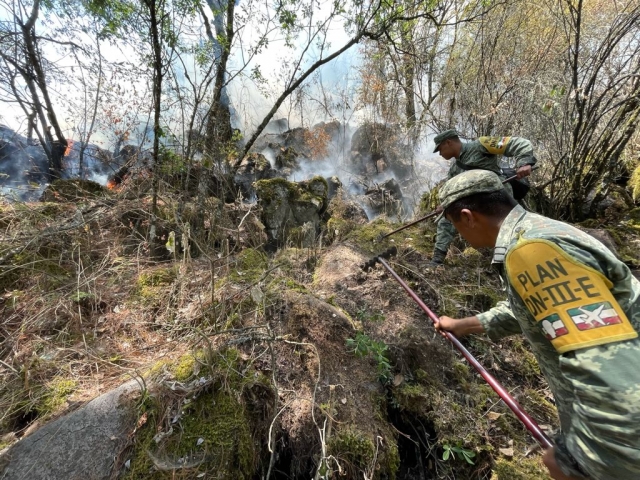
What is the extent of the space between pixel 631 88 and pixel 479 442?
4.49 metres

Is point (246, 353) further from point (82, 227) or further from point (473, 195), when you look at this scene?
point (82, 227)

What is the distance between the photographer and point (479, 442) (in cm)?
189

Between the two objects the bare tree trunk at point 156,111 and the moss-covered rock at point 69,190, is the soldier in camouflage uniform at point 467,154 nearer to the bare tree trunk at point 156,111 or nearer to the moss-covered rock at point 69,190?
the bare tree trunk at point 156,111

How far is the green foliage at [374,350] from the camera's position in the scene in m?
2.12

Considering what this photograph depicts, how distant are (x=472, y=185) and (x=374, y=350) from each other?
1451 mm

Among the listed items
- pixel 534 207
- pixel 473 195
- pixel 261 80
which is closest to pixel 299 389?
pixel 473 195

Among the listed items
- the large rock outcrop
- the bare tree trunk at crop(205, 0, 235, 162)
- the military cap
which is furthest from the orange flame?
the military cap

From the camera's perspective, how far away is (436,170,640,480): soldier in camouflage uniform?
0.84 meters

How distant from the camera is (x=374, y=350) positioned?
222cm

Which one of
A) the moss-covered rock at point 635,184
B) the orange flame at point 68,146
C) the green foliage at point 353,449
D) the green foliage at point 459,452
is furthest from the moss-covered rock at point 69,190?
the moss-covered rock at point 635,184

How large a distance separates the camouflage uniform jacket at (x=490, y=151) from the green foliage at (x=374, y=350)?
271 cm

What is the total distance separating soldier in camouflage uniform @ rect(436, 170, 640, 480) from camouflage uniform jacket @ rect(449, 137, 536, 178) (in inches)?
107

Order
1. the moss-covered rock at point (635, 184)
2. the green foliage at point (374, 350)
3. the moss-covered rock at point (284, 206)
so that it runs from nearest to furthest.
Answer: the green foliage at point (374, 350) → the moss-covered rock at point (635, 184) → the moss-covered rock at point (284, 206)

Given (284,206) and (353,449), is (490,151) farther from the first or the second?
(284,206)
